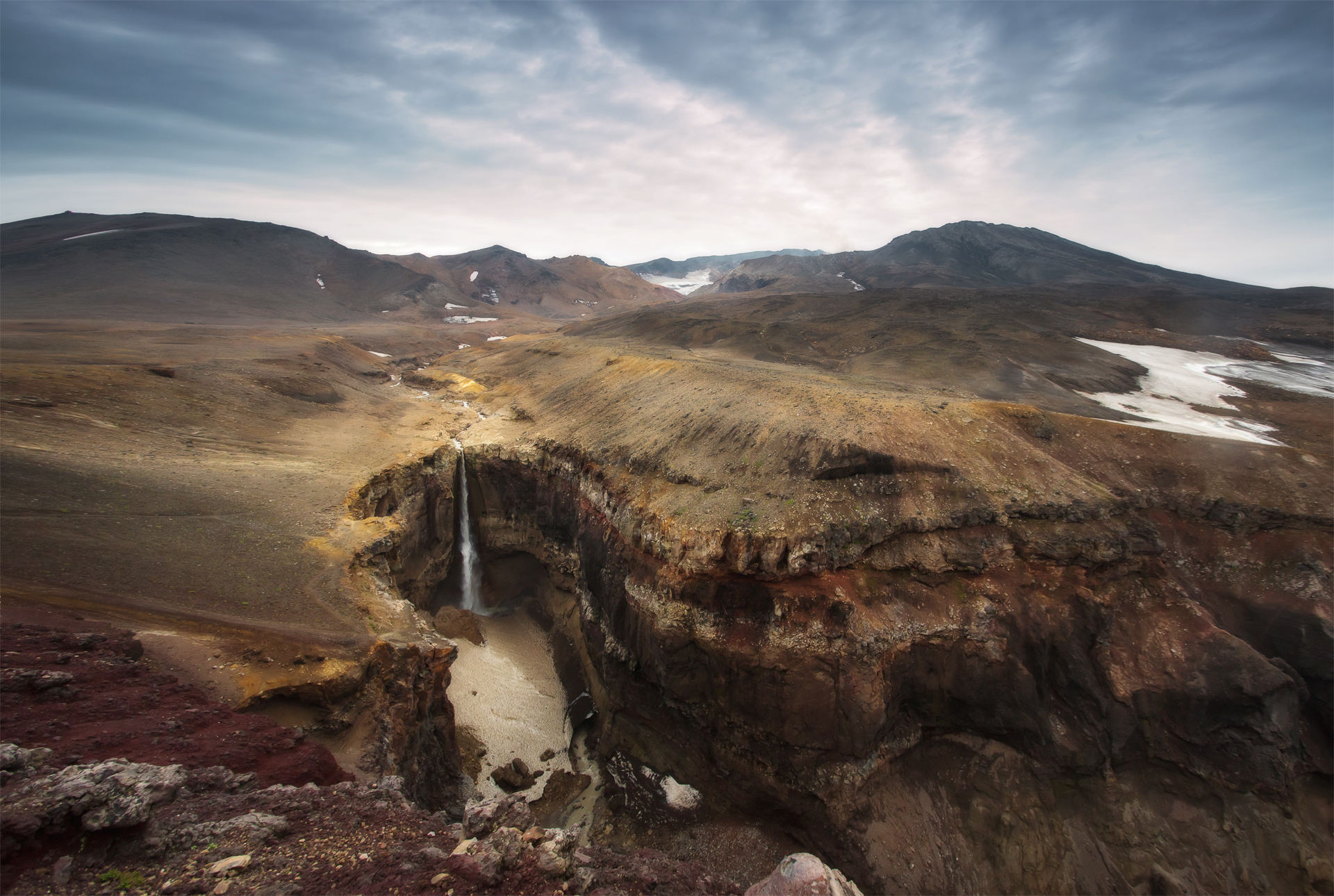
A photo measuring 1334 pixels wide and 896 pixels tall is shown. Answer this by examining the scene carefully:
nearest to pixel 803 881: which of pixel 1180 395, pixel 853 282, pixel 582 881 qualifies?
pixel 582 881

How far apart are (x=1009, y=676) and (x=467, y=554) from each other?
87.9 feet

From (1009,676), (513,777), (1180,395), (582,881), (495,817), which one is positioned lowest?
(513,777)

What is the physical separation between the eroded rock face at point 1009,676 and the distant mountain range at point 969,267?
307 ft

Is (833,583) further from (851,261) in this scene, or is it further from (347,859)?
(851,261)

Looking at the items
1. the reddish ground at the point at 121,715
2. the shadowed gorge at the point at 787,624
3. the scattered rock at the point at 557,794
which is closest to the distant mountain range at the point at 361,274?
the shadowed gorge at the point at 787,624

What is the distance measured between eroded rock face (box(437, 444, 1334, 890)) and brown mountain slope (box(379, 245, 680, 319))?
130 metres

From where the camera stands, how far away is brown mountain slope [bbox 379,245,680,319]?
144250 millimetres

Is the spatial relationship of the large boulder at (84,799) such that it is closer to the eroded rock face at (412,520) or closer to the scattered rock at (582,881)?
the scattered rock at (582,881)

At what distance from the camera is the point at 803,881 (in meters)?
8.48

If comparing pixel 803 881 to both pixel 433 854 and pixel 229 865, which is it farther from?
pixel 229 865

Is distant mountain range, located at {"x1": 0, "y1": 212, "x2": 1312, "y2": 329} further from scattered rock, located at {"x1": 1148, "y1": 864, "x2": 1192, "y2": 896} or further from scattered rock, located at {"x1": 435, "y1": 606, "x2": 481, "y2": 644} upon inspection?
scattered rock, located at {"x1": 1148, "y1": 864, "x2": 1192, "y2": 896}

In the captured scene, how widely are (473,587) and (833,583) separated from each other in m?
21.1

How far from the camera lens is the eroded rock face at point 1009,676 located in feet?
51.9

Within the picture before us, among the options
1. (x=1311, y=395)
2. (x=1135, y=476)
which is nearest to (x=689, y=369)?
(x=1135, y=476)
